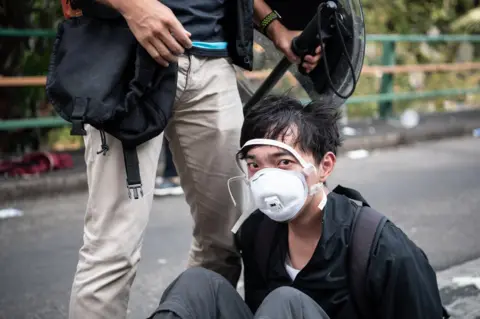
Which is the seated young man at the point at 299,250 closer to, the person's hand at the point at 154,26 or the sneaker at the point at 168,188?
the person's hand at the point at 154,26

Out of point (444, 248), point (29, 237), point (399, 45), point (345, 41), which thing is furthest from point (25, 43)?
point (399, 45)

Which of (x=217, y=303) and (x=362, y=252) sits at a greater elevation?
(x=362, y=252)

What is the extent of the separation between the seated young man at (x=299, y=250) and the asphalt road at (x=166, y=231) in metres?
1.18

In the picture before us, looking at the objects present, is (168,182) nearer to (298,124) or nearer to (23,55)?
(23,55)

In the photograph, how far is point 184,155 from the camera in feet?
7.99

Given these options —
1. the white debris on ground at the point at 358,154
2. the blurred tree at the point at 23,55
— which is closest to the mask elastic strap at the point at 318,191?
the blurred tree at the point at 23,55

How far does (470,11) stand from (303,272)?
1358 cm

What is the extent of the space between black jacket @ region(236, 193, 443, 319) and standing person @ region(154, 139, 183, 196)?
3450mm

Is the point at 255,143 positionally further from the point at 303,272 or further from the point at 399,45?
the point at 399,45

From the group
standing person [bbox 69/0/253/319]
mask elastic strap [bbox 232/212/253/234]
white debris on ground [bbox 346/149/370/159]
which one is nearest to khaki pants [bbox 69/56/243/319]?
standing person [bbox 69/0/253/319]

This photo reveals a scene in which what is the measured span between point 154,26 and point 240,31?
16.3 inches

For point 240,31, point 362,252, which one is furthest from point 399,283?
point 240,31

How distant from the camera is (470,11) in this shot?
14.7m

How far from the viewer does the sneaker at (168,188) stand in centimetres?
584
